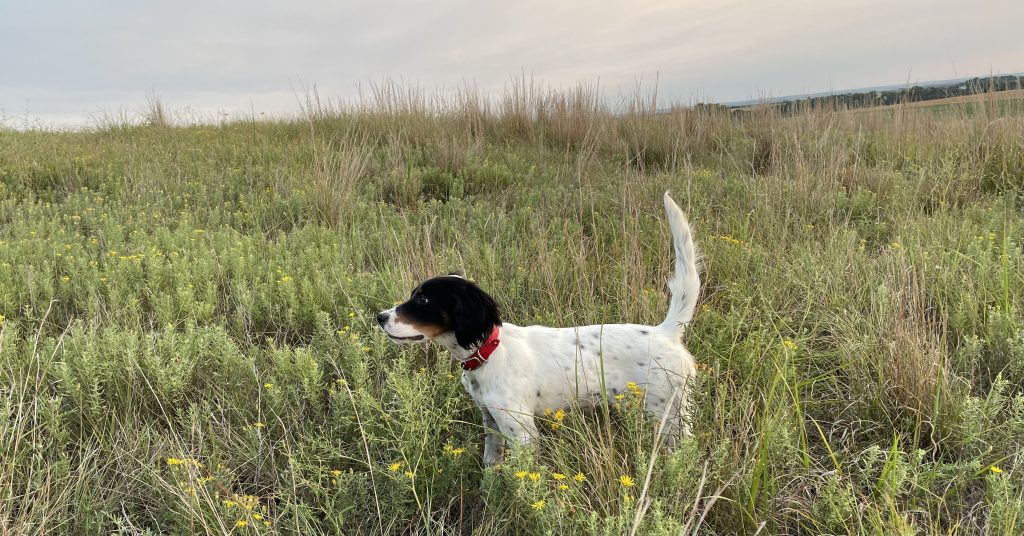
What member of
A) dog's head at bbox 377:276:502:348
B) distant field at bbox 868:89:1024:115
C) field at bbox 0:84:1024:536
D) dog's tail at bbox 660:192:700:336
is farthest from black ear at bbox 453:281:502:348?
distant field at bbox 868:89:1024:115

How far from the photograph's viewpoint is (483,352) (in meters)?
2.75

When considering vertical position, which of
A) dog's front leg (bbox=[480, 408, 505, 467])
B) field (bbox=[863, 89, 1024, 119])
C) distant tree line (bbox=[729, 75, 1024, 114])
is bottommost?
dog's front leg (bbox=[480, 408, 505, 467])

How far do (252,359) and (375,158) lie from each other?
5652 millimetres

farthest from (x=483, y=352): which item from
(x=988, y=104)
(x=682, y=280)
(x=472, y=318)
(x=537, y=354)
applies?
(x=988, y=104)

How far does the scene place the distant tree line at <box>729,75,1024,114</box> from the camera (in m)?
→ 8.40

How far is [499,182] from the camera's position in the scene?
7.52m

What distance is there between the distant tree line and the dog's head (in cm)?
877

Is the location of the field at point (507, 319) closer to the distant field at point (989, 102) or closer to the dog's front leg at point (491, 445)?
the dog's front leg at point (491, 445)

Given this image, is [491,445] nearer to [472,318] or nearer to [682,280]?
[472,318]

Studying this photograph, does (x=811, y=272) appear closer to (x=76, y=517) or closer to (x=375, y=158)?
(x=76, y=517)

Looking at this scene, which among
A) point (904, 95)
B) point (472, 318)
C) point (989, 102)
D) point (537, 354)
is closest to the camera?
point (472, 318)

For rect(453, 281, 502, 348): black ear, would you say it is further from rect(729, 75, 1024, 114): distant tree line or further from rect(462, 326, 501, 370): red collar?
rect(729, 75, 1024, 114): distant tree line

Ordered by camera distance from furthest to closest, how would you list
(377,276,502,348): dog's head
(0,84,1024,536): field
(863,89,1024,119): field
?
(863,89,1024,119): field
(377,276,502,348): dog's head
(0,84,1024,536): field

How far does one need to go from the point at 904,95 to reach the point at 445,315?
9401 mm
